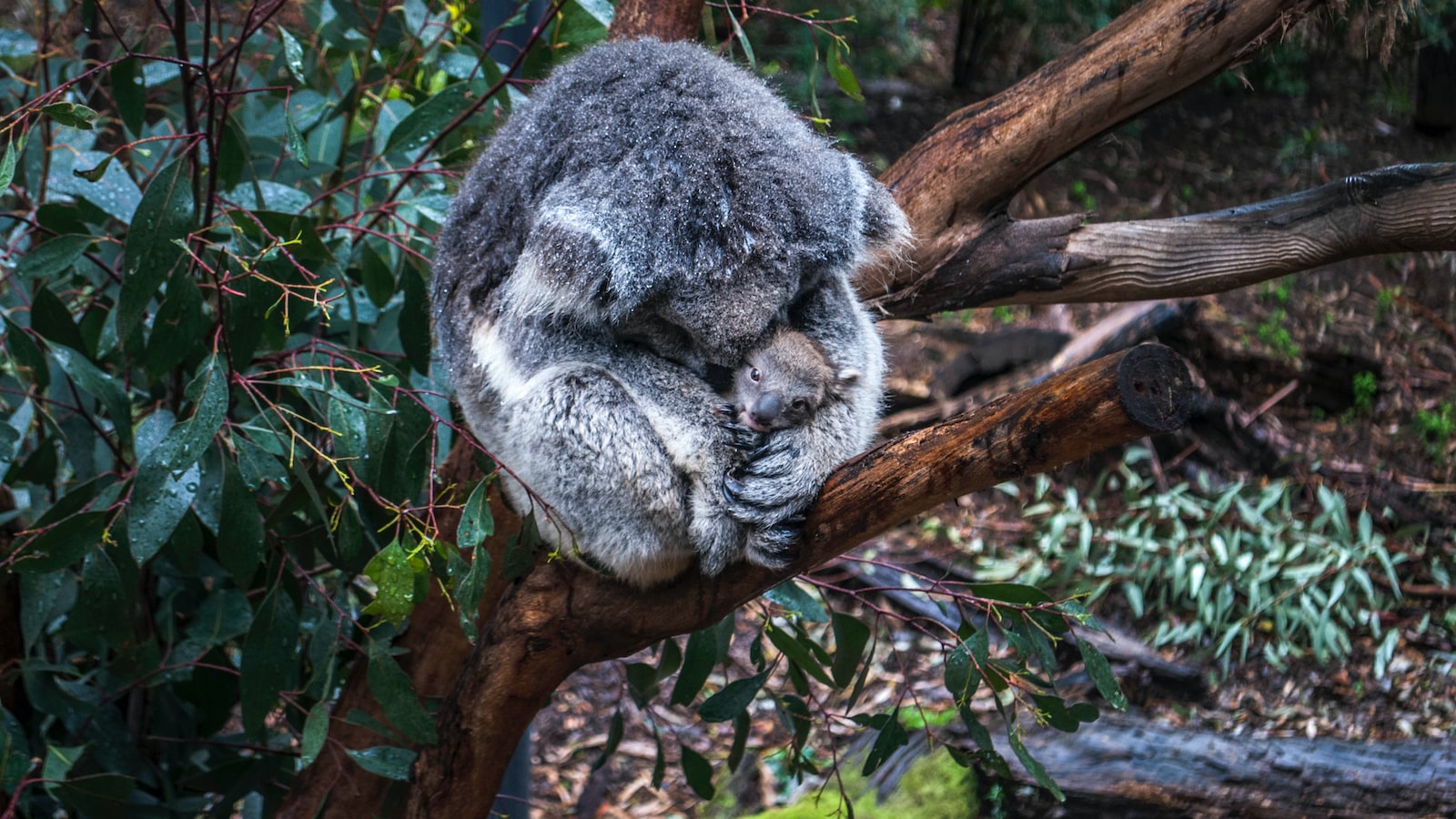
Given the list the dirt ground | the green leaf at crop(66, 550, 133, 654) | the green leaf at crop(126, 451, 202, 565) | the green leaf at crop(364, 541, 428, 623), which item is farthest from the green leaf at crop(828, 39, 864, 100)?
the green leaf at crop(66, 550, 133, 654)

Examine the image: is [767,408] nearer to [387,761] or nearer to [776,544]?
[776,544]

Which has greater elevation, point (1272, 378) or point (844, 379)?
point (844, 379)

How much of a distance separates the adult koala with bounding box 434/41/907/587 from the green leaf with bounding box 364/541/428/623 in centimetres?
24

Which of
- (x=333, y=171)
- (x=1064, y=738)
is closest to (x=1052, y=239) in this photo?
(x=1064, y=738)

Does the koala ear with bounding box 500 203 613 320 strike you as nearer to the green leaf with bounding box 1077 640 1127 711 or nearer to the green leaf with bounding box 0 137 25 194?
the green leaf with bounding box 0 137 25 194

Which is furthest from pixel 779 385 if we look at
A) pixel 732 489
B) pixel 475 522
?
pixel 475 522

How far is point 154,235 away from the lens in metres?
1.97

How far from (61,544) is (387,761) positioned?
722mm

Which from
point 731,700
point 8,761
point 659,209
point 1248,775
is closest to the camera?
point 659,209

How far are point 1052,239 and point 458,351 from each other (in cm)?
136

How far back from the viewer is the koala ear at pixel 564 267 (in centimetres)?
179

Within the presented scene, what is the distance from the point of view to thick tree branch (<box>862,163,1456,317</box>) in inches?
89.1

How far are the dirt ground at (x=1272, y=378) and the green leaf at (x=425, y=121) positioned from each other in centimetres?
138

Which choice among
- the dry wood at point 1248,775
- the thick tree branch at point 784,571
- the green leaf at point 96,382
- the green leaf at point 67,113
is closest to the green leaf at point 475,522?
the thick tree branch at point 784,571
